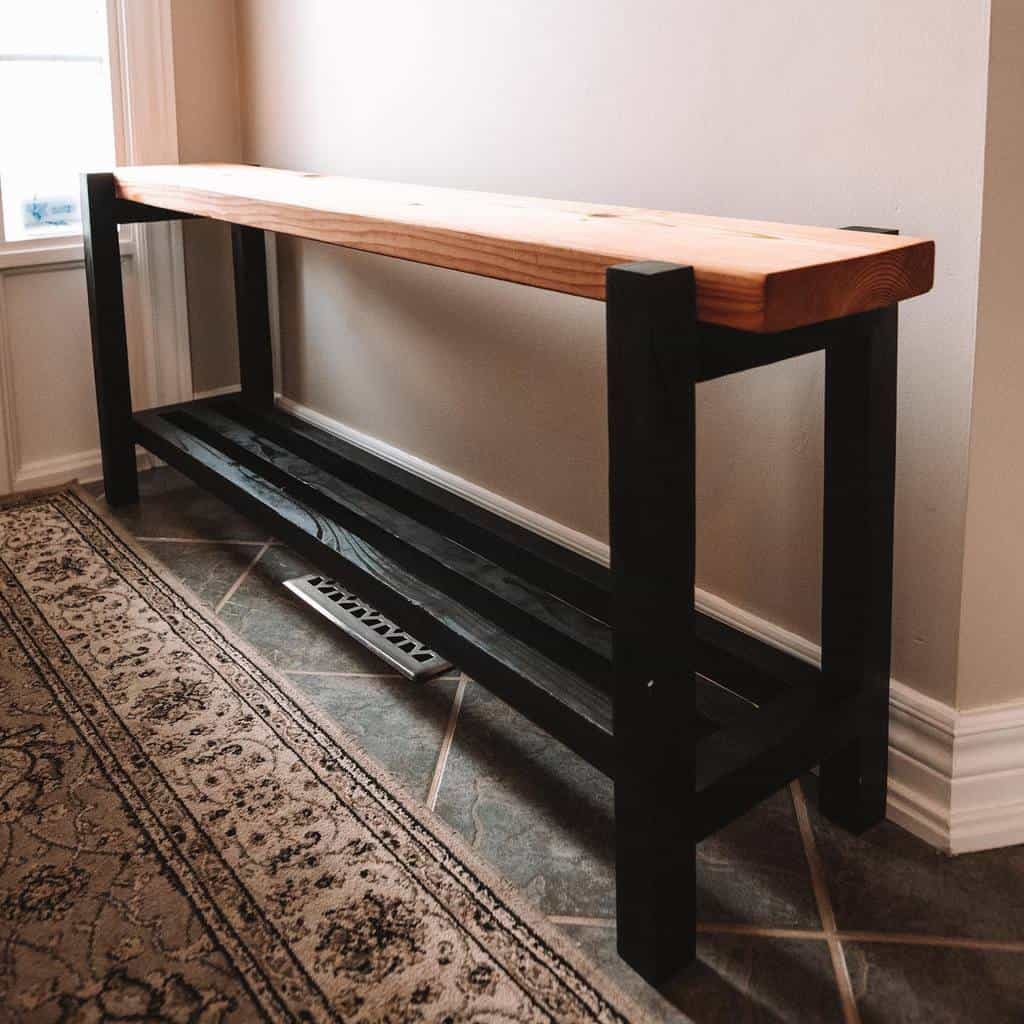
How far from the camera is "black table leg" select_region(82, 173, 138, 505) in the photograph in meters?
2.48

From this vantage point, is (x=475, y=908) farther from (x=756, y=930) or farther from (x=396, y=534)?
(x=396, y=534)

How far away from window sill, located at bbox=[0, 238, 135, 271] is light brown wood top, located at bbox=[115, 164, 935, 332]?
36.1 inches

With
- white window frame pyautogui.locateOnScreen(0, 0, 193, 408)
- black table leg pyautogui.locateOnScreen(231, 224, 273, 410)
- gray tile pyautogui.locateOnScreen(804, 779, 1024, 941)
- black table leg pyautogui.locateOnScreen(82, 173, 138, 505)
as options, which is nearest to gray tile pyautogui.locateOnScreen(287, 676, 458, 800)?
gray tile pyautogui.locateOnScreen(804, 779, 1024, 941)

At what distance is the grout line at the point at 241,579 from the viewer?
2213 mm

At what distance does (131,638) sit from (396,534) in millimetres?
506

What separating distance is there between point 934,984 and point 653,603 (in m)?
0.53

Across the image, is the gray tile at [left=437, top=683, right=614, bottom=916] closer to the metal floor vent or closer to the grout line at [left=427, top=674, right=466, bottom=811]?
the grout line at [left=427, top=674, right=466, bottom=811]

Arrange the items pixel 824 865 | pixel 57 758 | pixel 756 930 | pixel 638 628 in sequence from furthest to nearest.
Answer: pixel 57 758 < pixel 824 865 < pixel 756 930 < pixel 638 628

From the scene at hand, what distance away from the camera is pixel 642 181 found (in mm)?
1829

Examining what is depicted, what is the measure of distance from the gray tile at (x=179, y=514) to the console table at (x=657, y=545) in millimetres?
449

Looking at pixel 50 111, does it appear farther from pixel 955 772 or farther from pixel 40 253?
pixel 955 772

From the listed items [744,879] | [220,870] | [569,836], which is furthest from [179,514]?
[744,879]

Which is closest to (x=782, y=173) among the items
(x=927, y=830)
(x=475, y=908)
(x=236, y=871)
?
(x=927, y=830)

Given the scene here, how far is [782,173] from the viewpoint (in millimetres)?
1598
